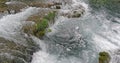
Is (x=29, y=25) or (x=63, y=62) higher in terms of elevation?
(x=29, y=25)

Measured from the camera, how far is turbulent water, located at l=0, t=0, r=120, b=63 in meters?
10.8

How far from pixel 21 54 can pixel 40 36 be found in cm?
209

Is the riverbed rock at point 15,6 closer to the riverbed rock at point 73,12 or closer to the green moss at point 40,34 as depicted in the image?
the riverbed rock at point 73,12

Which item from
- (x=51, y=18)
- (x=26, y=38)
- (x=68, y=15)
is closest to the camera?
(x=26, y=38)

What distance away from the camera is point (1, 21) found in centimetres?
1282

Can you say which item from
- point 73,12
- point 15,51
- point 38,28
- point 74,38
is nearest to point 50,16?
point 38,28

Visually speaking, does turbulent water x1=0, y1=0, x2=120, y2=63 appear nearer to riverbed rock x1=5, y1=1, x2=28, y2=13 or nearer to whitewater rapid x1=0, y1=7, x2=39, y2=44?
whitewater rapid x1=0, y1=7, x2=39, y2=44

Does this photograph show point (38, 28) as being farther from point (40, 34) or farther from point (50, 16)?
point (50, 16)

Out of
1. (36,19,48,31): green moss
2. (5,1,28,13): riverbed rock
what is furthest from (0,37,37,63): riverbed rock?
(5,1,28,13): riverbed rock

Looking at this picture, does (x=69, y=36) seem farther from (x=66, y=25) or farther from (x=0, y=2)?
(x=0, y=2)

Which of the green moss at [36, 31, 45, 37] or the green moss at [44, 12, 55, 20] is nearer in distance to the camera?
the green moss at [36, 31, 45, 37]

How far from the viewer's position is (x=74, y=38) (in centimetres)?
1240

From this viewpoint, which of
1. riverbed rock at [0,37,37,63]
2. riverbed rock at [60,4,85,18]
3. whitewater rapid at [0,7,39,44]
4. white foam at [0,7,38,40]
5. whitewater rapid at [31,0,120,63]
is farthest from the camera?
riverbed rock at [60,4,85,18]

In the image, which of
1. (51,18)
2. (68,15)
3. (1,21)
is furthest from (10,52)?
(68,15)
